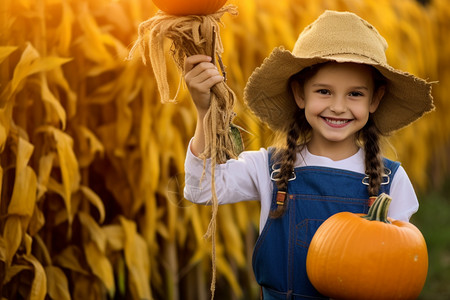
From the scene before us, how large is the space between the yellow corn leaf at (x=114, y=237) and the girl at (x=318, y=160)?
Answer: 0.81m

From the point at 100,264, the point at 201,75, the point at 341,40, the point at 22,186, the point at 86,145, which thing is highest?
the point at 341,40

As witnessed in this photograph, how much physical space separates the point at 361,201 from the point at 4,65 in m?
1.28

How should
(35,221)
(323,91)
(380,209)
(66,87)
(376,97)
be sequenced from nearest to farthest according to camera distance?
(380,209)
(323,91)
(376,97)
(35,221)
(66,87)

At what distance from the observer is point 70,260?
2.69 m

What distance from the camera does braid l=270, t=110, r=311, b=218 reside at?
213cm

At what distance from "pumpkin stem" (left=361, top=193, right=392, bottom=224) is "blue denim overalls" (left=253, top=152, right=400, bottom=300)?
0.53 ft

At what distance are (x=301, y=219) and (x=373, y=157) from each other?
1.02ft

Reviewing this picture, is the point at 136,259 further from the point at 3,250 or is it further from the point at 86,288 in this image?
the point at 3,250

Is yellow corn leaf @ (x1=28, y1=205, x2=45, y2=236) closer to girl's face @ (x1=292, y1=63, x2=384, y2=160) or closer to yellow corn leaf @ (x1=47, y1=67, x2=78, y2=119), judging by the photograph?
yellow corn leaf @ (x1=47, y1=67, x2=78, y2=119)

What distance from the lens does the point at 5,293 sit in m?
2.41

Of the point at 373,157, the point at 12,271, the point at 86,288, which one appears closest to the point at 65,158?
the point at 12,271

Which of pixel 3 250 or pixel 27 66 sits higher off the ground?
pixel 27 66

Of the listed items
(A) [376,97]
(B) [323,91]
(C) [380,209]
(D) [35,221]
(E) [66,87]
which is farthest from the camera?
(E) [66,87]

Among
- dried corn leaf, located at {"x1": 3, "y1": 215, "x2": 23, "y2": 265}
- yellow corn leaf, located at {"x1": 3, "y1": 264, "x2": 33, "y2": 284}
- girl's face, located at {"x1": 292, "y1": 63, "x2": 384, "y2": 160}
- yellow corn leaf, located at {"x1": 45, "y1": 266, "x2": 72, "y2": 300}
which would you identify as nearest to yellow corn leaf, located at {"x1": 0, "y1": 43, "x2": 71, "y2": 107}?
dried corn leaf, located at {"x1": 3, "y1": 215, "x2": 23, "y2": 265}
